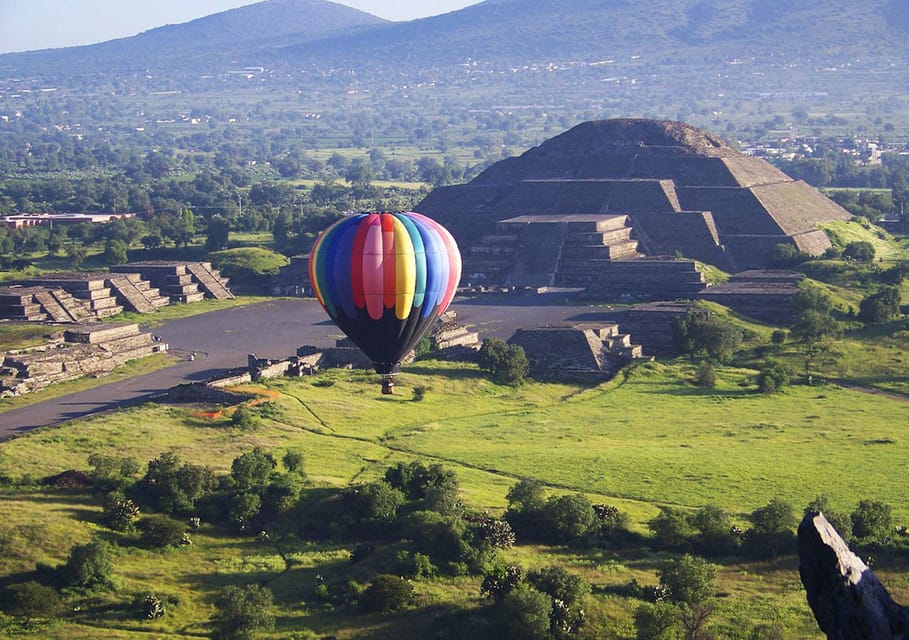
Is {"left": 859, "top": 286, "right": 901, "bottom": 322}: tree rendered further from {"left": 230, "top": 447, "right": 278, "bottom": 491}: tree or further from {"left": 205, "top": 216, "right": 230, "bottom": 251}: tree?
{"left": 205, "top": 216, "right": 230, "bottom": 251}: tree

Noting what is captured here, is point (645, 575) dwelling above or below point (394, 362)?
below

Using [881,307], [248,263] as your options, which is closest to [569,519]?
[881,307]

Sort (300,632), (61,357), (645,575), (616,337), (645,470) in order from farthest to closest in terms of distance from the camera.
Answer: (616,337), (61,357), (645,470), (645,575), (300,632)

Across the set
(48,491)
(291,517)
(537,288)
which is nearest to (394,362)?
(291,517)

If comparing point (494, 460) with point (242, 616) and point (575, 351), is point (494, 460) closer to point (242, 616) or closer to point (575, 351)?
point (242, 616)

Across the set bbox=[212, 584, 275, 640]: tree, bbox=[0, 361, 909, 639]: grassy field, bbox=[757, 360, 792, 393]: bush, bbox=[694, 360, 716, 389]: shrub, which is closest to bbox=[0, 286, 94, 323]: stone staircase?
bbox=[0, 361, 909, 639]: grassy field

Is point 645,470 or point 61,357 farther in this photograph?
point 61,357

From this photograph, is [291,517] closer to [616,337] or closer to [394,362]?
[394,362]
